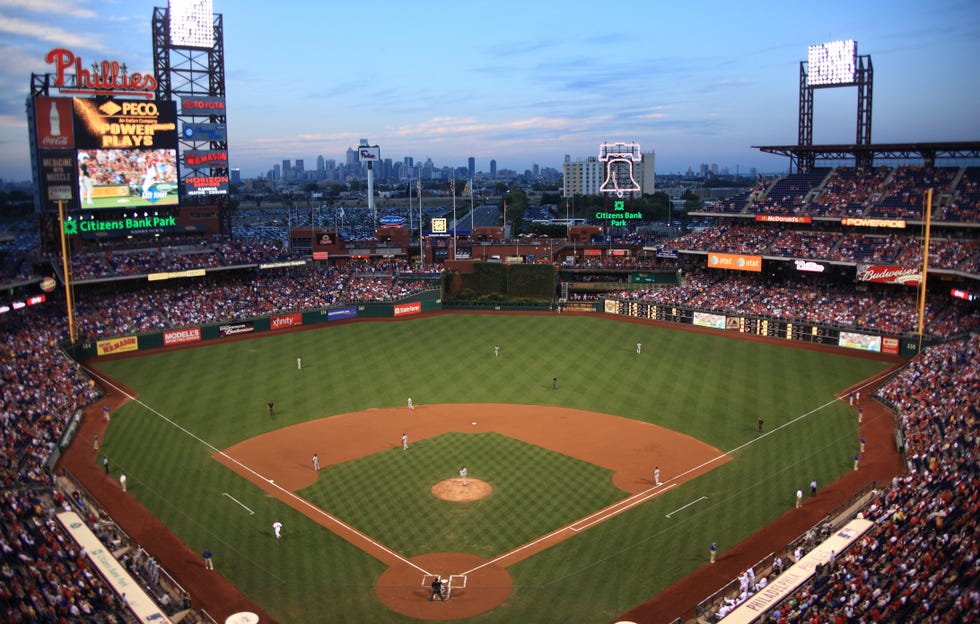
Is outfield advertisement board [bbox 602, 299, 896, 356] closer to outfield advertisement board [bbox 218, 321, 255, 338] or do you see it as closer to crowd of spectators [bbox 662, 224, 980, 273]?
crowd of spectators [bbox 662, 224, 980, 273]

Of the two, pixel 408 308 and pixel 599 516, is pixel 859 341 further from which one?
pixel 408 308

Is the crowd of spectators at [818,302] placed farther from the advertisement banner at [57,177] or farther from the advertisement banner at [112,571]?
the advertisement banner at [112,571]

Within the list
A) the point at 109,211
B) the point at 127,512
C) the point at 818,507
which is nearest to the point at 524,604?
the point at 818,507

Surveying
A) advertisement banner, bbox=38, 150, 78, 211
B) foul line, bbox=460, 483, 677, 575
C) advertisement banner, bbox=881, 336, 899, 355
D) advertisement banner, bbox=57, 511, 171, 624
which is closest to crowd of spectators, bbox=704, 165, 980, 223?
advertisement banner, bbox=881, 336, 899, 355

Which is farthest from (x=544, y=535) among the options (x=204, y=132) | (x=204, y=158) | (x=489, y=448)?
(x=204, y=132)

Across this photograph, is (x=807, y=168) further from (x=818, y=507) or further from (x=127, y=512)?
(x=127, y=512)

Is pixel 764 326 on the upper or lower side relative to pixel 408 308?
lower
